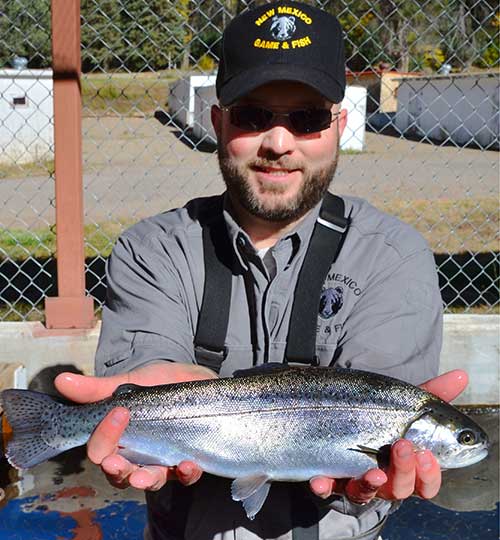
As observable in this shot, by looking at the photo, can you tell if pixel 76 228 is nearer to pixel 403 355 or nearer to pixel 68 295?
pixel 68 295

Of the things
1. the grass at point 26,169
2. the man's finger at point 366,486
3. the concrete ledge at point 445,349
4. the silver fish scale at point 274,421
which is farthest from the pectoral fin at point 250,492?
the grass at point 26,169

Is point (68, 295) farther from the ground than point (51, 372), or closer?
farther from the ground

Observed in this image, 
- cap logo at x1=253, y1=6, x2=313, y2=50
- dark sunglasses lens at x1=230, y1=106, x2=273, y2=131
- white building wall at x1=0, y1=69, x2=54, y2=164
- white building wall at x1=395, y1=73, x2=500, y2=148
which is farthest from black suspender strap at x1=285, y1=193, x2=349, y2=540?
white building wall at x1=395, y1=73, x2=500, y2=148

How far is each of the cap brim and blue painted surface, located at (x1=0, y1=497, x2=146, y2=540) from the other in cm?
280

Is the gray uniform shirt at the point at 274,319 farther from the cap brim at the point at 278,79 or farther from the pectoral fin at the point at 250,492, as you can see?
the cap brim at the point at 278,79

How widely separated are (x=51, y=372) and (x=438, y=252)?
535cm

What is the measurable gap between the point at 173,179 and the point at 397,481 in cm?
1558

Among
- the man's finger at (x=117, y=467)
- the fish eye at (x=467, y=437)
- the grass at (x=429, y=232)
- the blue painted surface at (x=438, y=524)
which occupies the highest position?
the fish eye at (x=467, y=437)

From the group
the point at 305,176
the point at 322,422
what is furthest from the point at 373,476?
the point at 305,176

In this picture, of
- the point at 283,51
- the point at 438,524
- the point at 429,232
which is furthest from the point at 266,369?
the point at 429,232

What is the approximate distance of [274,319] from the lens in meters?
2.63

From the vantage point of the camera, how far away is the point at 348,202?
9.34 feet

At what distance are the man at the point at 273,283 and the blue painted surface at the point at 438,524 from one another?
2057 millimetres

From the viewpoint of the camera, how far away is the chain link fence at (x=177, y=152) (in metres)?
7.60
